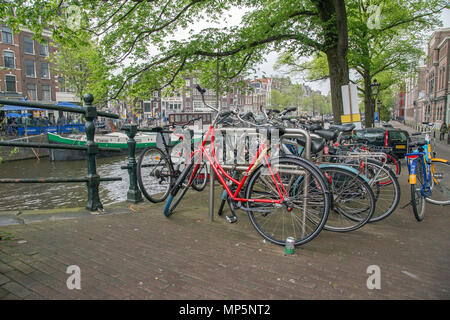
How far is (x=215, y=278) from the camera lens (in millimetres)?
2420

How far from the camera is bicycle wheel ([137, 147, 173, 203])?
474cm

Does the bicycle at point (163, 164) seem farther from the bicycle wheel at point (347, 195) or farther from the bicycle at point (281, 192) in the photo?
the bicycle wheel at point (347, 195)

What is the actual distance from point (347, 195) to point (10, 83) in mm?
40503

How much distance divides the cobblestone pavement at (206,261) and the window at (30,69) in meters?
40.5

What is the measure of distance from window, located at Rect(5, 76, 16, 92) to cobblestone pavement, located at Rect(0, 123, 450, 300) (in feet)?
125

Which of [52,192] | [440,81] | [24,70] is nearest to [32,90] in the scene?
[24,70]

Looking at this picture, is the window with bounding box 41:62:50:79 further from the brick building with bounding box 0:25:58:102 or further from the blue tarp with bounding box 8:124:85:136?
the blue tarp with bounding box 8:124:85:136

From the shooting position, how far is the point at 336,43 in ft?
29.8

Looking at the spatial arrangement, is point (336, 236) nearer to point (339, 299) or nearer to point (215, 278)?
point (339, 299)

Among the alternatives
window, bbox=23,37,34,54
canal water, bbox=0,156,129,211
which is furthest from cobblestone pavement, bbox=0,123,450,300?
window, bbox=23,37,34,54

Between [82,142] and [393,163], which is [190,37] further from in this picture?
[82,142]

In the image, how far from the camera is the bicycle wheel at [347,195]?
3.35 m

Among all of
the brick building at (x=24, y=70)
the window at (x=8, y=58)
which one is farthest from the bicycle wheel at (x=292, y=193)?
the window at (x=8, y=58)

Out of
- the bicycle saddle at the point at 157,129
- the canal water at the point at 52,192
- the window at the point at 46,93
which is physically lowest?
the canal water at the point at 52,192
